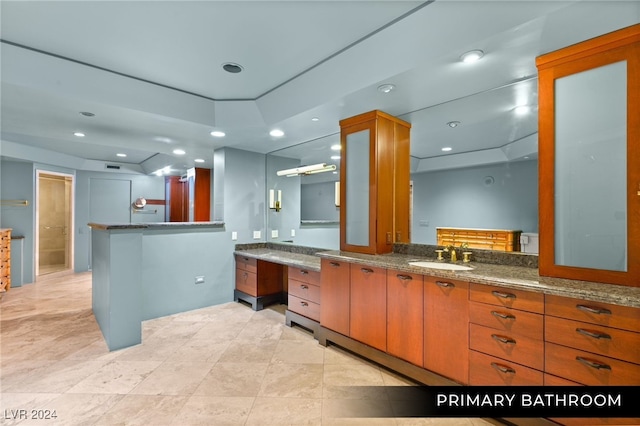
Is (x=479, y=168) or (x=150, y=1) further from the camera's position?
(x=479, y=168)

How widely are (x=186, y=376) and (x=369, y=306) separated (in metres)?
1.70

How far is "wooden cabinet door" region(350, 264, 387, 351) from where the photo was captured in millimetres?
2371

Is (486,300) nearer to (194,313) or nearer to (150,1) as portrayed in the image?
(150,1)

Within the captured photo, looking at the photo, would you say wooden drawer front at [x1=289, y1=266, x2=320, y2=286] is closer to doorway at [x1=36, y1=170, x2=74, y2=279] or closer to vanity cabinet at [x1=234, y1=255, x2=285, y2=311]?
vanity cabinet at [x1=234, y1=255, x2=285, y2=311]

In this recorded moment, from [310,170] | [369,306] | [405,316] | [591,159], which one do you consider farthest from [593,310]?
[310,170]

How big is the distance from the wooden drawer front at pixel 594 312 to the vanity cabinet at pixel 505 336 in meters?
0.06

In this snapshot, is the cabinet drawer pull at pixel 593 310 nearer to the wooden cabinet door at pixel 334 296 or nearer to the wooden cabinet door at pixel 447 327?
the wooden cabinet door at pixel 447 327

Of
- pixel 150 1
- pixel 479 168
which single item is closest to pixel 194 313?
pixel 150 1

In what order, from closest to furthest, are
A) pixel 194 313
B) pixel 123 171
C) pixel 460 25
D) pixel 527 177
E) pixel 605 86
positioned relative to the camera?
pixel 605 86, pixel 460 25, pixel 527 177, pixel 194 313, pixel 123 171

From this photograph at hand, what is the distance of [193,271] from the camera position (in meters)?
4.02

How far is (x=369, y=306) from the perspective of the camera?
8.11 feet

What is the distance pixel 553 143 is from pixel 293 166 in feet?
12.2

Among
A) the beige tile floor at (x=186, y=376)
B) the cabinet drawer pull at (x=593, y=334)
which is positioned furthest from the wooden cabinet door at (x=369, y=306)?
the cabinet drawer pull at (x=593, y=334)

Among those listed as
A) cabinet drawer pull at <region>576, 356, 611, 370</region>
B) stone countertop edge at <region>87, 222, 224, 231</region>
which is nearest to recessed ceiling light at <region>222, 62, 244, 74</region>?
stone countertop edge at <region>87, 222, 224, 231</region>
